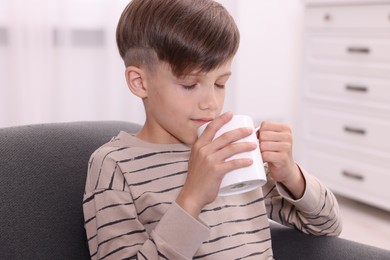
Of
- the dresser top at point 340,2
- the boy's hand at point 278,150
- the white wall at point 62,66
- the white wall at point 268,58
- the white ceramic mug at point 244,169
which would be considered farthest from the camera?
the white wall at point 268,58

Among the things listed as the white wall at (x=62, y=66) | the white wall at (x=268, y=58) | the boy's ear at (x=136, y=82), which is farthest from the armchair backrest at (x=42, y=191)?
the white wall at (x=268, y=58)

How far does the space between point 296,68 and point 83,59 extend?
1.60 meters

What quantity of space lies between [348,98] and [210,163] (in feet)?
6.96

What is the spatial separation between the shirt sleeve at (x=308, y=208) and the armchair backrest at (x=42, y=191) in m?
0.37

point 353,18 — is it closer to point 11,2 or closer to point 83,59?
point 83,59

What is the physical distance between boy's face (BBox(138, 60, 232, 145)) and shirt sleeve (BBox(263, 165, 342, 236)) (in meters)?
0.20

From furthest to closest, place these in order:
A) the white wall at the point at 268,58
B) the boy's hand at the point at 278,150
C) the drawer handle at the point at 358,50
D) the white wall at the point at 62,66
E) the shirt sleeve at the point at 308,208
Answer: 1. the white wall at the point at 268,58
2. the drawer handle at the point at 358,50
3. the white wall at the point at 62,66
4. the shirt sleeve at the point at 308,208
5. the boy's hand at the point at 278,150

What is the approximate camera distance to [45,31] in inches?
96.1

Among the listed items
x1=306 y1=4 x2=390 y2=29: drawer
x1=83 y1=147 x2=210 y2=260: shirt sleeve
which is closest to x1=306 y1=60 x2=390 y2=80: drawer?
x1=306 y1=4 x2=390 y2=29: drawer

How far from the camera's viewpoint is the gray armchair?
3.10 ft

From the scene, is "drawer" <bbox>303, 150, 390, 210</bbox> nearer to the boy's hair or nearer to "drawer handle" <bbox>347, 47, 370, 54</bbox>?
"drawer handle" <bbox>347, 47, 370, 54</bbox>

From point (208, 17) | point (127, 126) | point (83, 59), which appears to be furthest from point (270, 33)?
point (208, 17)

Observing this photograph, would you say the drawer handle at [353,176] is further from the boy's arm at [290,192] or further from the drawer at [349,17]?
the boy's arm at [290,192]

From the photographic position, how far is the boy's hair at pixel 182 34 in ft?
3.00
